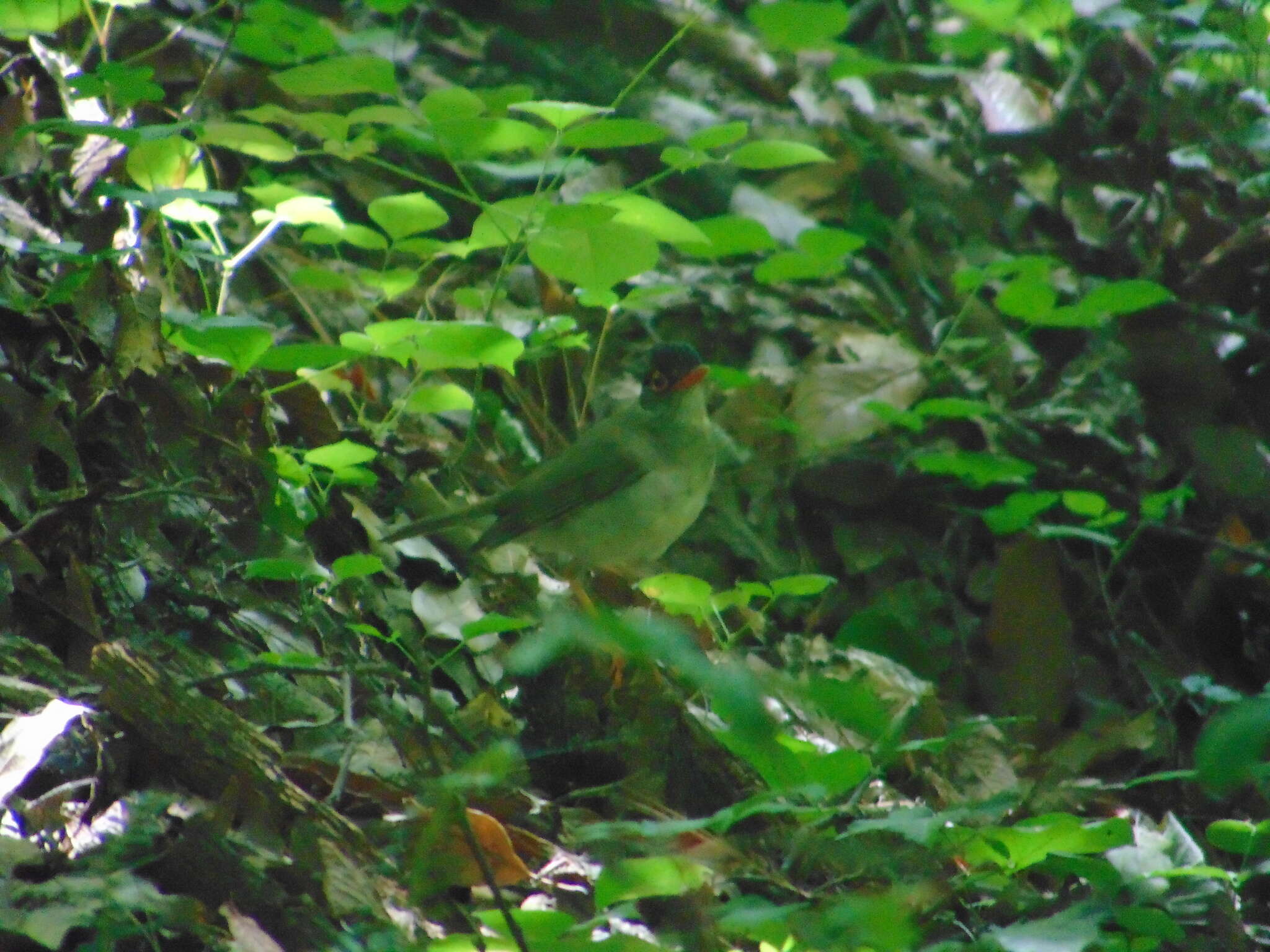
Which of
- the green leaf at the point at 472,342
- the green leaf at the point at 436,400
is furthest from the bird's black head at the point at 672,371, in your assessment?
the green leaf at the point at 472,342

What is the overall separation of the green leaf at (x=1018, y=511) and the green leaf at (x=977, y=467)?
74 mm

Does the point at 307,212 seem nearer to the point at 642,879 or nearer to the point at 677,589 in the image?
the point at 677,589

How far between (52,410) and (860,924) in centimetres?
197

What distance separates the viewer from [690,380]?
346cm

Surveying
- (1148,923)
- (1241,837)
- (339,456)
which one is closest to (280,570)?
(339,456)

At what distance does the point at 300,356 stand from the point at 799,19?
148 cm

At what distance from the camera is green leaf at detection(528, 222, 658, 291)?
2572mm

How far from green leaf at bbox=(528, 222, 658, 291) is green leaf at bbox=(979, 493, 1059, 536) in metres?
1.75

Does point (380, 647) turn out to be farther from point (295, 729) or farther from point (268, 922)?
point (268, 922)

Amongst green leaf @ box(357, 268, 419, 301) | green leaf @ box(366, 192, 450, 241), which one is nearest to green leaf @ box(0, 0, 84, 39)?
green leaf @ box(366, 192, 450, 241)

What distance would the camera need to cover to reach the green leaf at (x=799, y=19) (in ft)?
9.75

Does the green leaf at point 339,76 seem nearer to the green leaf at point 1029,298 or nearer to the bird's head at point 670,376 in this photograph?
the bird's head at point 670,376

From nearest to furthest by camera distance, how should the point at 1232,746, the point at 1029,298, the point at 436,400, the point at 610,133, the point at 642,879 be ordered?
the point at 1232,746 < the point at 642,879 < the point at 610,133 < the point at 436,400 < the point at 1029,298

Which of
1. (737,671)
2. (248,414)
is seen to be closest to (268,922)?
(737,671)
